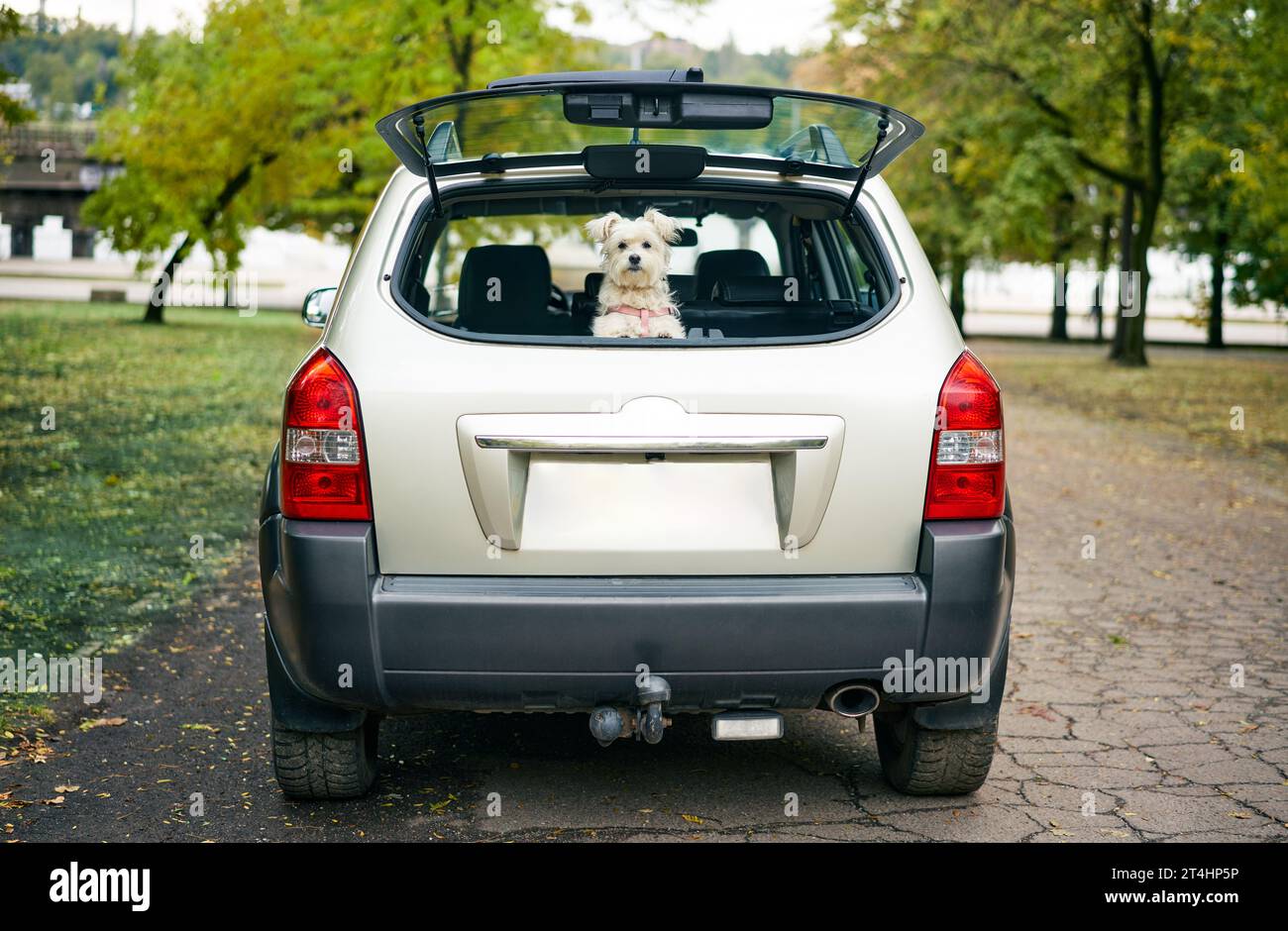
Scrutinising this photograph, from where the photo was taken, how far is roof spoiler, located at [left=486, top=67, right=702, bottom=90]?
383cm

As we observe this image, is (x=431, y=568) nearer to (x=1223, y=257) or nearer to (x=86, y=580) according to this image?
(x=86, y=580)

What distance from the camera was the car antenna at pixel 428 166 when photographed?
12.6 feet

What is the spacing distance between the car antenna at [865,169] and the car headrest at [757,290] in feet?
2.80

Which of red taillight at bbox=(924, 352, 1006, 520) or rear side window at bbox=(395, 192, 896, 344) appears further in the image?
rear side window at bbox=(395, 192, 896, 344)

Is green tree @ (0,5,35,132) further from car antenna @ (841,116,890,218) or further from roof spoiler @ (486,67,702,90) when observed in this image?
car antenna @ (841,116,890,218)

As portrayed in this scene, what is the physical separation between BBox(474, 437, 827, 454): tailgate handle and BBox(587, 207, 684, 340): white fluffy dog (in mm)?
983

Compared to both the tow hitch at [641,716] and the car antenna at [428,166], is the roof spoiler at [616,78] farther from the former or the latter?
the tow hitch at [641,716]

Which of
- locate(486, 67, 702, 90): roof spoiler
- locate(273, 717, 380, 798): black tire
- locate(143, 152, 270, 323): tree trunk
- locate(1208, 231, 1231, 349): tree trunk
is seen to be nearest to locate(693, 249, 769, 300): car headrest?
locate(486, 67, 702, 90): roof spoiler

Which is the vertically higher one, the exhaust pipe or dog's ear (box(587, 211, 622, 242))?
dog's ear (box(587, 211, 622, 242))

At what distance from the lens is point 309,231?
5253 cm

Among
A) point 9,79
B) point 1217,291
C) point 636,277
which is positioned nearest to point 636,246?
point 636,277
